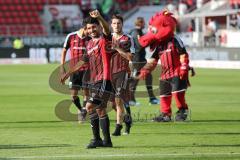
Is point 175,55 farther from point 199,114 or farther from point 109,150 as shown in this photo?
point 109,150

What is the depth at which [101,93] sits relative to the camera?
40.5 feet

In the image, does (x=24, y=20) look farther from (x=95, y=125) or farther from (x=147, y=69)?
(x=95, y=125)

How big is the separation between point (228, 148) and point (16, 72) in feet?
85.0

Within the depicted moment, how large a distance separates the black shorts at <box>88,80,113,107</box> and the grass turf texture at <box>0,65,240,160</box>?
2.40 ft

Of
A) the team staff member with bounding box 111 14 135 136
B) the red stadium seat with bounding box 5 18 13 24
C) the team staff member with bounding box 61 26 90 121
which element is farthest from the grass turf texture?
the red stadium seat with bounding box 5 18 13 24

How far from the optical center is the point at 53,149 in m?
12.0

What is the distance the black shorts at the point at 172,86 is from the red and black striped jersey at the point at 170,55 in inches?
4.3

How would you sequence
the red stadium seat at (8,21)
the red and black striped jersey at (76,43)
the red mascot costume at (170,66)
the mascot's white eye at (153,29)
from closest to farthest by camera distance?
the mascot's white eye at (153,29) → the red mascot costume at (170,66) → the red and black striped jersey at (76,43) → the red stadium seat at (8,21)

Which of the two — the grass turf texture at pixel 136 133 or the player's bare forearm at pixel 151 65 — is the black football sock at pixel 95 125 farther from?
the player's bare forearm at pixel 151 65

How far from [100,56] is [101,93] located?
598 mm

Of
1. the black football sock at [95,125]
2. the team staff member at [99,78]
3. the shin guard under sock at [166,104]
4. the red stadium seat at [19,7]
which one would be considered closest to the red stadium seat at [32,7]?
the red stadium seat at [19,7]

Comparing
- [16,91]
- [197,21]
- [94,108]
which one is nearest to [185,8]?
[197,21]

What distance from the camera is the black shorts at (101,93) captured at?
40.5ft

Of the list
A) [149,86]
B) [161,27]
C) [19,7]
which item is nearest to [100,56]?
[161,27]
